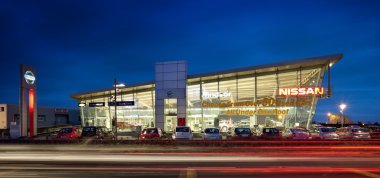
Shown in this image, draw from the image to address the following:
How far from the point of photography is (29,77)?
44375 millimetres

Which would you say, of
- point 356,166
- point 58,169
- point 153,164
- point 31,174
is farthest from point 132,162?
point 356,166

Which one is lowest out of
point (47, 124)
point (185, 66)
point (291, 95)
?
point (47, 124)

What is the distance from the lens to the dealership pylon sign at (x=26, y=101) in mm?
42062

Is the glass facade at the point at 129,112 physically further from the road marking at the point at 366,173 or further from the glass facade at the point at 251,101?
the road marking at the point at 366,173

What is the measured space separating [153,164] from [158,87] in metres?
34.9

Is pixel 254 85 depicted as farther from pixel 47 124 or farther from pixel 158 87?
pixel 47 124

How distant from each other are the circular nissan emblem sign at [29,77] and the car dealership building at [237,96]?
10.5 m

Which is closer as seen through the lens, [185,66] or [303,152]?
[303,152]

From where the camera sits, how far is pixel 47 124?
9038 centimetres

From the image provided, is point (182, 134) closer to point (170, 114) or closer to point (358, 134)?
point (170, 114)

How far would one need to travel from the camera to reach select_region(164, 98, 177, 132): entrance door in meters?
53.3

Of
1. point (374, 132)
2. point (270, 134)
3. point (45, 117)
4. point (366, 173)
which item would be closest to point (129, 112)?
point (270, 134)

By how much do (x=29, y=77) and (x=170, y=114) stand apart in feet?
58.5

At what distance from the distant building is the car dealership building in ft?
73.6
